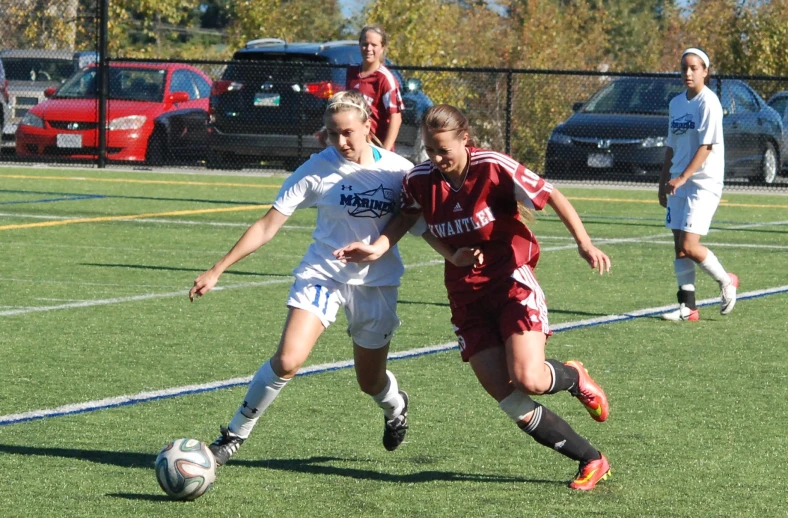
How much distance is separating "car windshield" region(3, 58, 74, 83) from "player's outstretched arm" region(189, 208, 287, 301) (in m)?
22.9

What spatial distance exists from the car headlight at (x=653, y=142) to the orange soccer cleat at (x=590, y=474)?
52.6ft

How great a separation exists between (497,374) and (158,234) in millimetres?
9352

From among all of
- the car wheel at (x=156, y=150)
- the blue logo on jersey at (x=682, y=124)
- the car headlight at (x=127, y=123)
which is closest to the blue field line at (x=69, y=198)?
the car headlight at (x=127, y=123)

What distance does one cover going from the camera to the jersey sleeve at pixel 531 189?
17.2 ft

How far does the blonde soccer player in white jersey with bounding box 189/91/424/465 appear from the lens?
5430mm

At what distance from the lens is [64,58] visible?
27797mm

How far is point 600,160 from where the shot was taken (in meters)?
21.2

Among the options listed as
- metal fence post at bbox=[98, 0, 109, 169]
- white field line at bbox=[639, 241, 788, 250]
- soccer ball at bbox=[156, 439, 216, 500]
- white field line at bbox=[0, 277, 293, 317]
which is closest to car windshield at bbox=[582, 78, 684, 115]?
white field line at bbox=[639, 241, 788, 250]

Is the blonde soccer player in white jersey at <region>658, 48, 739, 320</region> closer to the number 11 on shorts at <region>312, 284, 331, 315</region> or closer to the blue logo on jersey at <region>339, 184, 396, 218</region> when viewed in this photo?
the blue logo on jersey at <region>339, 184, 396, 218</region>

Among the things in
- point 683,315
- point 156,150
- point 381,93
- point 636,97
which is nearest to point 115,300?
point 381,93

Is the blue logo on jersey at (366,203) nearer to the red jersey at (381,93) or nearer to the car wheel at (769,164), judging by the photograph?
the red jersey at (381,93)

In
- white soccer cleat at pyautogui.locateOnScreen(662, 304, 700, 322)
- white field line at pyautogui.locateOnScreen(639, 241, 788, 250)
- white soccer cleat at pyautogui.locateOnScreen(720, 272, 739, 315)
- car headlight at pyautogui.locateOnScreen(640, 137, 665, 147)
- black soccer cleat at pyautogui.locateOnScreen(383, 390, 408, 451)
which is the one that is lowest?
white field line at pyautogui.locateOnScreen(639, 241, 788, 250)

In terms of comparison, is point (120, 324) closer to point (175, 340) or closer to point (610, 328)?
point (175, 340)

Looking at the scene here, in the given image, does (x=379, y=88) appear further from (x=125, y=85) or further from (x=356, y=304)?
(x=125, y=85)
